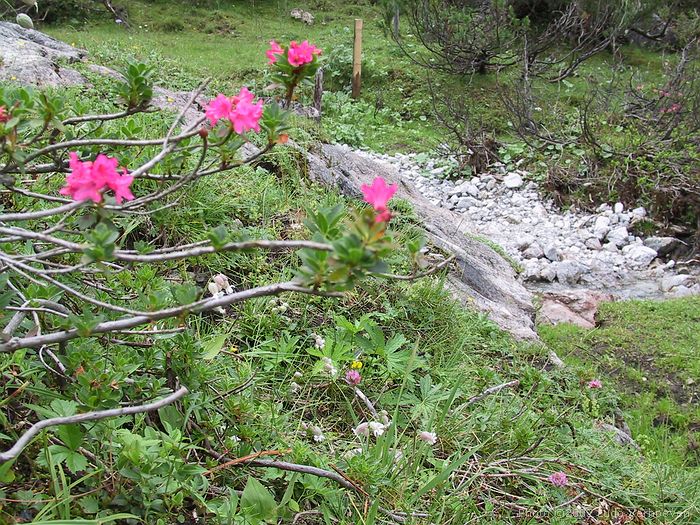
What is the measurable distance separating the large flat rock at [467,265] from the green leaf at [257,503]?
1.67 meters

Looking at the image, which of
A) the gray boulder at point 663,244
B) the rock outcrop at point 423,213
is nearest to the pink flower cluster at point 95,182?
the rock outcrop at point 423,213

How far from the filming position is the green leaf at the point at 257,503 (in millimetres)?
1298

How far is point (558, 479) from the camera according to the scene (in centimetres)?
178

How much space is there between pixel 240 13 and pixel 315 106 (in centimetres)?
776

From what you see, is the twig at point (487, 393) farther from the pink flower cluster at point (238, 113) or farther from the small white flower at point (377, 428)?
the pink flower cluster at point (238, 113)

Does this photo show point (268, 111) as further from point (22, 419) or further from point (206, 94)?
point (206, 94)

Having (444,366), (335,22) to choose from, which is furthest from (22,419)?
(335,22)

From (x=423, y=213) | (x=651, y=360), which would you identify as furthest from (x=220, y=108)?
(x=651, y=360)

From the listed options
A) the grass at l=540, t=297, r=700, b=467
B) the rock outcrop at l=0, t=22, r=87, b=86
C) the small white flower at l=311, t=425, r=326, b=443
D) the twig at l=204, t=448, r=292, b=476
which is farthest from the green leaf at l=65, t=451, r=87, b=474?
the rock outcrop at l=0, t=22, r=87, b=86

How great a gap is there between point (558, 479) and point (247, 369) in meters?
0.94

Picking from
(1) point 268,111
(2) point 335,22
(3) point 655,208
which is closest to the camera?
(1) point 268,111

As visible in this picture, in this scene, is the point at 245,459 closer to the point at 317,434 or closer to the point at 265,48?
the point at 317,434

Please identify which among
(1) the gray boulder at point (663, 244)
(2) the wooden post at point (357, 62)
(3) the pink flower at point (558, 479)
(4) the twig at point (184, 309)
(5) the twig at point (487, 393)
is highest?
(4) the twig at point (184, 309)

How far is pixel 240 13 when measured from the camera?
13.9 m
